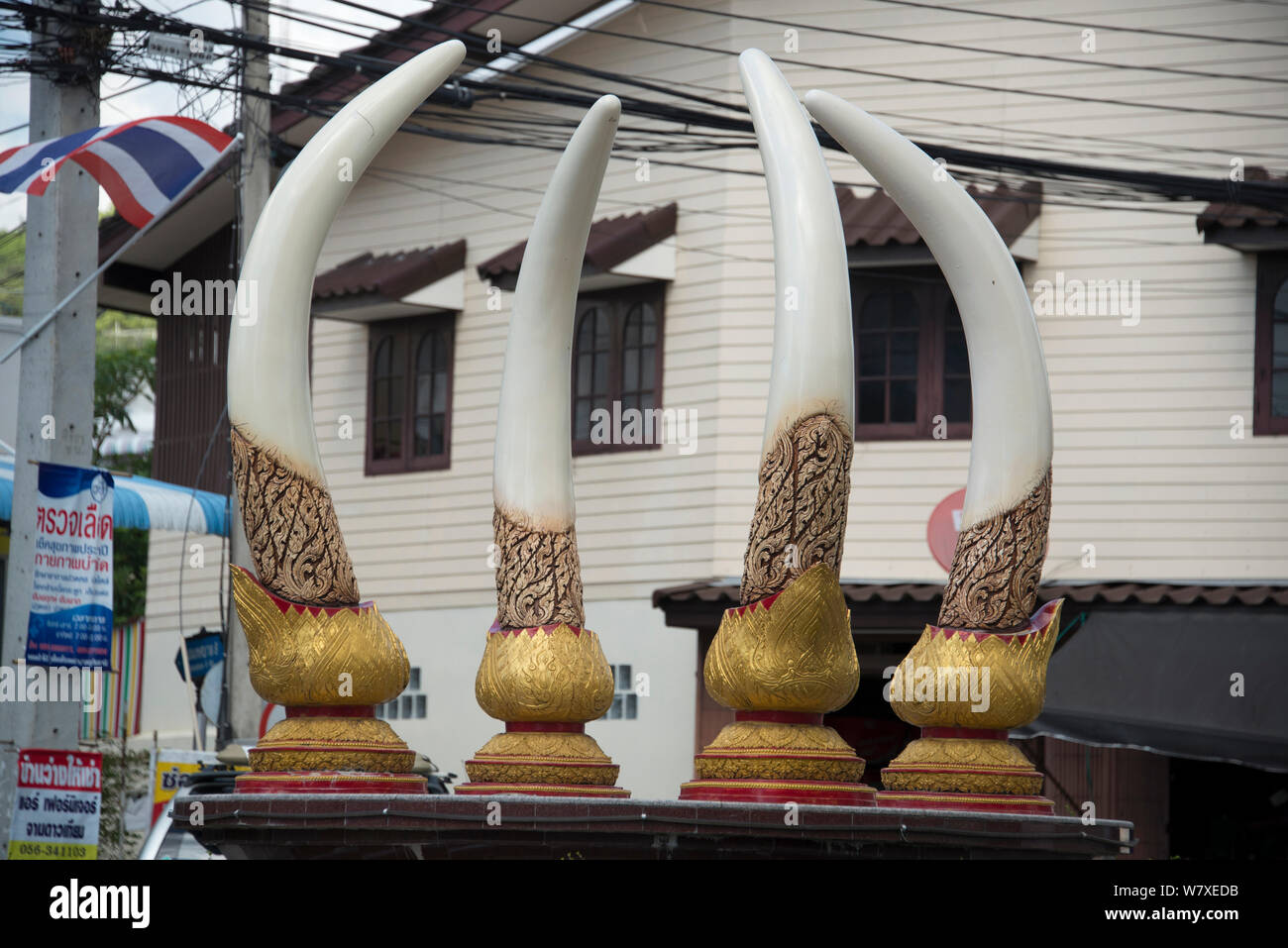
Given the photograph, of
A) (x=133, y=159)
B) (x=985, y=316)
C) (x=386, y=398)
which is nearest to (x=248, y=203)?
(x=133, y=159)

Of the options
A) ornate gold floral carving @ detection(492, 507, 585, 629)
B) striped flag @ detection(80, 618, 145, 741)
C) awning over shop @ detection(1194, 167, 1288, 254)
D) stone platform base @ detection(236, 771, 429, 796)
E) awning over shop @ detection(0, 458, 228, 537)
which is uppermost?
awning over shop @ detection(1194, 167, 1288, 254)

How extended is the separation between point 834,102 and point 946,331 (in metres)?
7.91

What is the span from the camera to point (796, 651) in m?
6.99

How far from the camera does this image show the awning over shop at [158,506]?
50.2 feet

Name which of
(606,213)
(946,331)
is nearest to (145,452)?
(606,213)

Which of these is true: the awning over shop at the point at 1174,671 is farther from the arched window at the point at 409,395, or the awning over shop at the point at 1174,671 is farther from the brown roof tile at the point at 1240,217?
the arched window at the point at 409,395

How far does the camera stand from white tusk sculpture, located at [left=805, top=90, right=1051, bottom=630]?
750 centimetres

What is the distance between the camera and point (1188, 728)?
12.6 meters

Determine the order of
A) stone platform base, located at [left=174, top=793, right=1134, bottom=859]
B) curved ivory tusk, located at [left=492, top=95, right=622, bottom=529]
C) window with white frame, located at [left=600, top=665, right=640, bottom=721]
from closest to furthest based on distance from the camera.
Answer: stone platform base, located at [left=174, top=793, right=1134, bottom=859]
curved ivory tusk, located at [left=492, top=95, right=622, bottom=529]
window with white frame, located at [left=600, top=665, right=640, bottom=721]

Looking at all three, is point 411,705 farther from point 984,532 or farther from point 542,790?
point 984,532

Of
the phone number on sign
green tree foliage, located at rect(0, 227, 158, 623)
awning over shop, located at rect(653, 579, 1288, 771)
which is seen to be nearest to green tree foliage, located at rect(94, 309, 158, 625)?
green tree foliage, located at rect(0, 227, 158, 623)

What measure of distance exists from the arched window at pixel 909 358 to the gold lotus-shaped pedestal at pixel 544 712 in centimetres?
798

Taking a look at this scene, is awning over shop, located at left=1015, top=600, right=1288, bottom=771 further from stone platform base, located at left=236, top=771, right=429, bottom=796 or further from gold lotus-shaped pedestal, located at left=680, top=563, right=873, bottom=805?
stone platform base, located at left=236, top=771, right=429, bottom=796
